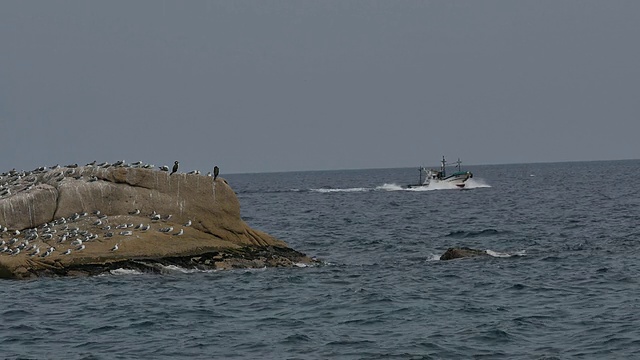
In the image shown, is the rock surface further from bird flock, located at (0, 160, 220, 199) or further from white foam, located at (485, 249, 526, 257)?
bird flock, located at (0, 160, 220, 199)

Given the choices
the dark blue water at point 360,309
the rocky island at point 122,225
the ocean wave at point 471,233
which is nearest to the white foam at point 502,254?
the dark blue water at point 360,309

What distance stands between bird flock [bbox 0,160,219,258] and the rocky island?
0.04 metres

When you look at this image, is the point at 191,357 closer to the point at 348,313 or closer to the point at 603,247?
the point at 348,313

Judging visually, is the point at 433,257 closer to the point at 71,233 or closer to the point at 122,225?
the point at 122,225

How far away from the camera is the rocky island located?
33.6 metres

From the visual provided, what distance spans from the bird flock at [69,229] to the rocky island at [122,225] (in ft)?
0.12

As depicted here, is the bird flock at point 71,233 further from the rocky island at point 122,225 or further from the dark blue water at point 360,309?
the dark blue water at point 360,309

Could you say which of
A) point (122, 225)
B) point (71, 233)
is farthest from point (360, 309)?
point (71, 233)

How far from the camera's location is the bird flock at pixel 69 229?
110ft

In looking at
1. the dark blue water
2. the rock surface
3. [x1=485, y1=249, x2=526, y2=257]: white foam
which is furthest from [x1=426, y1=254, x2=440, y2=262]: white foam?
[x1=485, y1=249, x2=526, y2=257]: white foam

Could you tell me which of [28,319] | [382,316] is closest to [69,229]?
[28,319]

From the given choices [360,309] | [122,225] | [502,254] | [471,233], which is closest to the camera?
[360,309]

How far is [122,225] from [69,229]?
6.43 feet

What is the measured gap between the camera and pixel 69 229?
3484 cm
